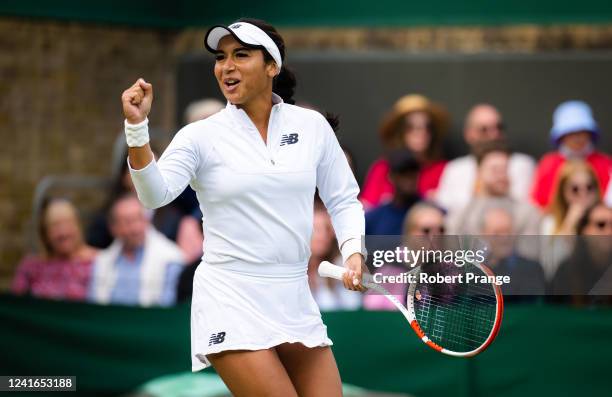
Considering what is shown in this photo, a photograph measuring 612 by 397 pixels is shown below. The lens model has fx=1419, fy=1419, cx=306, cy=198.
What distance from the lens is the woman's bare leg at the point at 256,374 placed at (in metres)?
4.95

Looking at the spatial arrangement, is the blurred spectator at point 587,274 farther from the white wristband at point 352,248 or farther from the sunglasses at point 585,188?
the white wristband at point 352,248

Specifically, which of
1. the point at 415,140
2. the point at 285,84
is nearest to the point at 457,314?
the point at 285,84

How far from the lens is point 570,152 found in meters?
9.12

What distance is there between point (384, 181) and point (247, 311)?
4.20m

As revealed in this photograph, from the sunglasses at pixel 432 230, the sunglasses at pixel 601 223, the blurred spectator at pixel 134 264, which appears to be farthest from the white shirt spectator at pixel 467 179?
the blurred spectator at pixel 134 264

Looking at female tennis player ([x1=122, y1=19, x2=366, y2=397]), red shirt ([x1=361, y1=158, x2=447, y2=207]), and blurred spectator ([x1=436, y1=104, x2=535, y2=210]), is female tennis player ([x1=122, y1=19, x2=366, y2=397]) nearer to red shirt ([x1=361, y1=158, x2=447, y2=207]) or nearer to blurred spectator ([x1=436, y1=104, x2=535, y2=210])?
blurred spectator ([x1=436, y1=104, x2=535, y2=210])

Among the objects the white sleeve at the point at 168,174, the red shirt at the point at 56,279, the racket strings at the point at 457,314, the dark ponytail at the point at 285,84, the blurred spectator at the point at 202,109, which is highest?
the blurred spectator at the point at 202,109

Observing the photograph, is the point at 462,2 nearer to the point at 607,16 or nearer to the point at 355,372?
the point at 607,16

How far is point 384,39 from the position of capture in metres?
11.6

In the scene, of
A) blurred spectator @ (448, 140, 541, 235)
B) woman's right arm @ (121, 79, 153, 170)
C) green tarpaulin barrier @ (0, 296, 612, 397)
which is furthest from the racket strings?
blurred spectator @ (448, 140, 541, 235)

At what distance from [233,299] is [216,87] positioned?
5287 mm

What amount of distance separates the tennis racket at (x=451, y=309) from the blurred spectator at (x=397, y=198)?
2.58 m

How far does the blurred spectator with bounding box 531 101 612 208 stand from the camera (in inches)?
352

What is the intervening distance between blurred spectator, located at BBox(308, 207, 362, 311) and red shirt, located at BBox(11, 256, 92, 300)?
144cm
